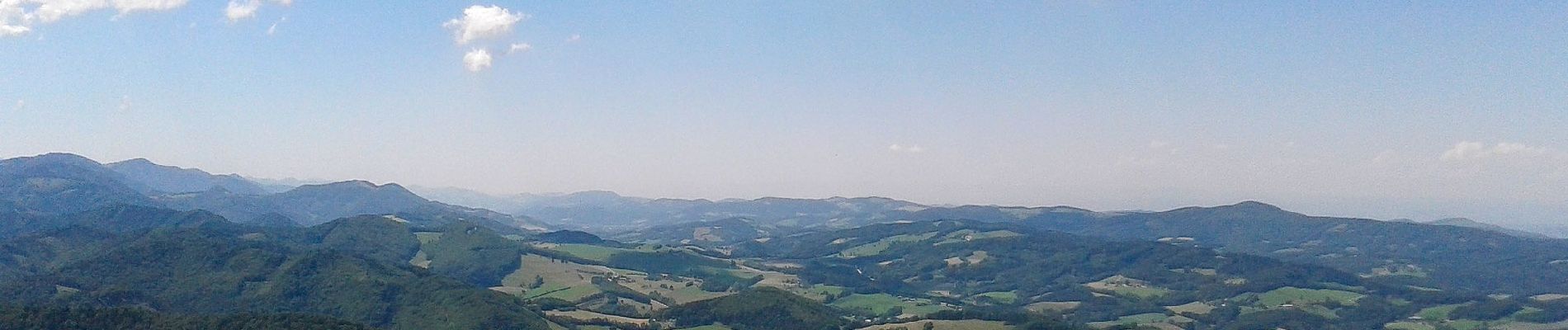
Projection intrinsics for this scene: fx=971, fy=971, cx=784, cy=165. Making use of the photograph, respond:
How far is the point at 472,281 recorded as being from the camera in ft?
654

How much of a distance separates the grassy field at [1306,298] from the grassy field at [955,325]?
8115cm

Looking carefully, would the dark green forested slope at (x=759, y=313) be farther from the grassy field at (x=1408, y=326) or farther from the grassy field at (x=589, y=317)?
the grassy field at (x=1408, y=326)

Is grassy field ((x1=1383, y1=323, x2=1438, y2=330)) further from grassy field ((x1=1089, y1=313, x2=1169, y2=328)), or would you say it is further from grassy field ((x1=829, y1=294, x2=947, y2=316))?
grassy field ((x1=829, y1=294, x2=947, y2=316))

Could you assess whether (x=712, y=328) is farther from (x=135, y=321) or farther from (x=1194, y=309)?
(x=1194, y=309)

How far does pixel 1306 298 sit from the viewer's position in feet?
635

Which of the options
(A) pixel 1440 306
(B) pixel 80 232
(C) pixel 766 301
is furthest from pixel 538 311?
(A) pixel 1440 306

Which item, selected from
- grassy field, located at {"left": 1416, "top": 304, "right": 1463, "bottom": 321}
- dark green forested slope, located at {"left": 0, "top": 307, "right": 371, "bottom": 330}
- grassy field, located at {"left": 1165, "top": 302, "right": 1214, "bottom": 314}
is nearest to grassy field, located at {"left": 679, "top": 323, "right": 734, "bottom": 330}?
dark green forested slope, located at {"left": 0, "top": 307, "right": 371, "bottom": 330}

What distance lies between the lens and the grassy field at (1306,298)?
18962cm

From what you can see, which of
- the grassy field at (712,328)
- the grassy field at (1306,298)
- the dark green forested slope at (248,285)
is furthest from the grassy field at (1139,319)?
the dark green forested slope at (248,285)

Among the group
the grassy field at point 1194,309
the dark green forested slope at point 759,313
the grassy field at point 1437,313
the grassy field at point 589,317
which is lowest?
the grassy field at point 589,317

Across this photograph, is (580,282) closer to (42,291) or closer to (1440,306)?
(42,291)

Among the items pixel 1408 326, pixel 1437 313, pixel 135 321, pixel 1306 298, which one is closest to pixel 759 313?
pixel 135 321

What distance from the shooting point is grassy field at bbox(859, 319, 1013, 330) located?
437 ft

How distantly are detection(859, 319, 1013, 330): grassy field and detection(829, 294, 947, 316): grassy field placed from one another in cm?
2957
